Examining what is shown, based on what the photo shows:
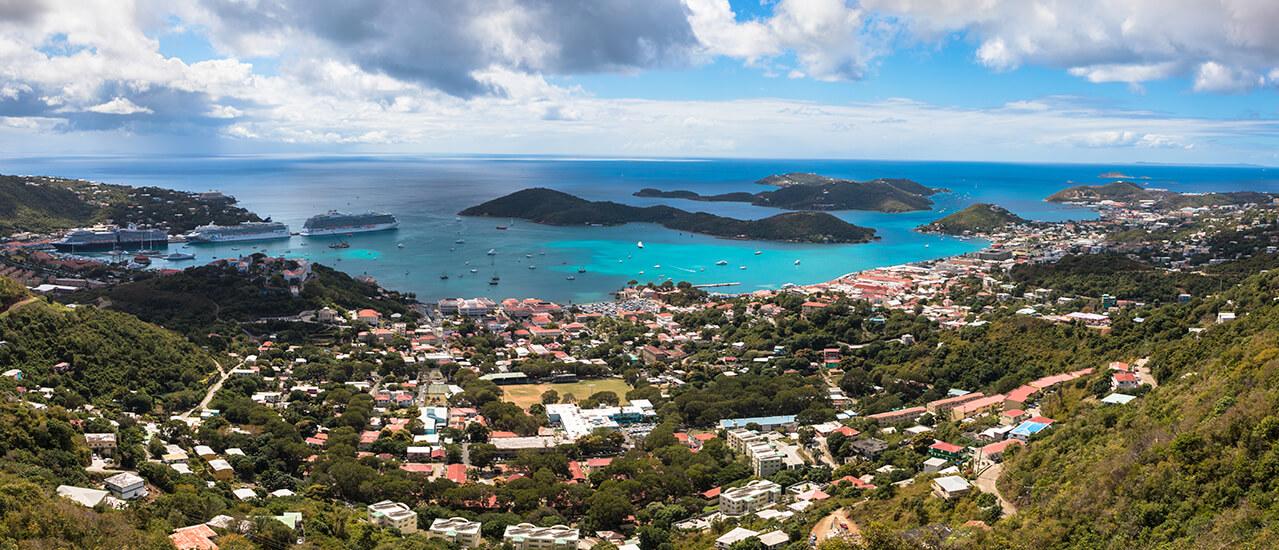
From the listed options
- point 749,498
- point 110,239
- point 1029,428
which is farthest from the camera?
point 110,239

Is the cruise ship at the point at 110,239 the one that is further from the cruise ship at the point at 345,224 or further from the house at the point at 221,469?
the house at the point at 221,469

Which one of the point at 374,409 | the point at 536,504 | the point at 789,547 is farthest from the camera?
the point at 374,409

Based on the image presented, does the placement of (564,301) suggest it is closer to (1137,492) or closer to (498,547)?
(498,547)

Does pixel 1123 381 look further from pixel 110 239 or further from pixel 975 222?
pixel 110 239

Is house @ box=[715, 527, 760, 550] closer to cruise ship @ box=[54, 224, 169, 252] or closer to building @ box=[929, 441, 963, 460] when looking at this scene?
building @ box=[929, 441, 963, 460]

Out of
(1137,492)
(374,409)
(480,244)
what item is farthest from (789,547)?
(480,244)

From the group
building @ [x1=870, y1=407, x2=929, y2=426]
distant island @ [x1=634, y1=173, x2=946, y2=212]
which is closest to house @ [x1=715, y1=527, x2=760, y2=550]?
building @ [x1=870, y1=407, x2=929, y2=426]

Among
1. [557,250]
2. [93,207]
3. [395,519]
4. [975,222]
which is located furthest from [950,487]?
[93,207]

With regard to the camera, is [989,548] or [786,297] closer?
[989,548]
